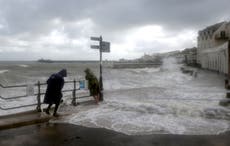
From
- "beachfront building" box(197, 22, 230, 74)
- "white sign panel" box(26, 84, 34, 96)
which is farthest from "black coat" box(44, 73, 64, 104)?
"beachfront building" box(197, 22, 230, 74)

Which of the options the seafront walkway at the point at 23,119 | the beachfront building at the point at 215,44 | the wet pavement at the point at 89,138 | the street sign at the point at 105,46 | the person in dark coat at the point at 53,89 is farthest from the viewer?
the beachfront building at the point at 215,44

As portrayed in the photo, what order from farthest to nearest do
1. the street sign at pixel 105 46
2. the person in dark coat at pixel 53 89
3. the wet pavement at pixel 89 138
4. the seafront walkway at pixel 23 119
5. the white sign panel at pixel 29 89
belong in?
the street sign at pixel 105 46, the white sign panel at pixel 29 89, the person in dark coat at pixel 53 89, the seafront walkway at pixel 23 119, the wet pavement at pixel 89 138

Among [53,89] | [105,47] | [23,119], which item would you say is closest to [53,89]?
[53,89]

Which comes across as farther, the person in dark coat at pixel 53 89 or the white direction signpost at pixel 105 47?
the white direction signpost at pixel 105 47

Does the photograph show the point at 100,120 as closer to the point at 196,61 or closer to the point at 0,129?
the point at 0,129

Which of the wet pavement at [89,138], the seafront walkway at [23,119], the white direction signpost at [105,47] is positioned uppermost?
the white direction signpost at [105,47]

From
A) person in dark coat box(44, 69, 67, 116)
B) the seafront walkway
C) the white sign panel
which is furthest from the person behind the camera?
the white sign panel

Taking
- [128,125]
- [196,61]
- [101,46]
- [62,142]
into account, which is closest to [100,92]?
[101,46]

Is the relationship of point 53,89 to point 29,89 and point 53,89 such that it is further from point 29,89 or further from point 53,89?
point 29,89

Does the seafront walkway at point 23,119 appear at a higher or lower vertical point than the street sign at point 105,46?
lower

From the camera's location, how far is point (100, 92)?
9.88 meters

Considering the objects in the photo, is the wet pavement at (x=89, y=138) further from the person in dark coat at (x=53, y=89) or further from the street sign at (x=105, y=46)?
the street sign at (x=105, y=46)

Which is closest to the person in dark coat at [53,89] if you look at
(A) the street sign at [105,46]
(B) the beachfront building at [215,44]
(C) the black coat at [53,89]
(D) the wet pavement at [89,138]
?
(C) the black coat at [53,89]

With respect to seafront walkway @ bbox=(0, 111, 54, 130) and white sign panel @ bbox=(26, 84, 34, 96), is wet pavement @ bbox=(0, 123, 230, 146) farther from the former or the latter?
white sign panel @ bbox=(26, 84, 34, 96)
